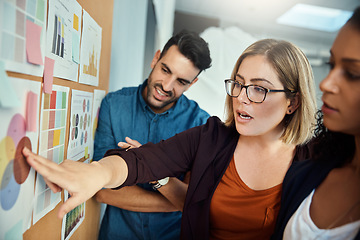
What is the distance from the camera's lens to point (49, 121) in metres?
0.71

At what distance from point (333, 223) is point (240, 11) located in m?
4.07

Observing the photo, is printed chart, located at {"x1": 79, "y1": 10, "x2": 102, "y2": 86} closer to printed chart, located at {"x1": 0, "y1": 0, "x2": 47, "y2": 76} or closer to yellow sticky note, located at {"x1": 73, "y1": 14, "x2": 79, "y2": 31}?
yellow sticky note, located at {"x1": 73, "y1": 14, "x2": 79, "y2": 31}

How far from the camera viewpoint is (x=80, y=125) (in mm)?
987

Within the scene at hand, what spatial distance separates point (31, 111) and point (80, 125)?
38 centimetres

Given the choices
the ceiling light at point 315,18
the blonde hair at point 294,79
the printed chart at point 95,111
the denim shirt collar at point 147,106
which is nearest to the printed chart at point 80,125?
the printed chart at point 95,111

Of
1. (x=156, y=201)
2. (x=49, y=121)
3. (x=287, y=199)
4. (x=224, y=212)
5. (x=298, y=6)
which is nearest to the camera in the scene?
(x=49, y=121)

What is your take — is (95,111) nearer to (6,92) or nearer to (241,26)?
(6,92)

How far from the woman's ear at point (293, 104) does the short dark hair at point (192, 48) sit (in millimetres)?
556

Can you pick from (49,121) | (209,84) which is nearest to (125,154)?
(49,121)

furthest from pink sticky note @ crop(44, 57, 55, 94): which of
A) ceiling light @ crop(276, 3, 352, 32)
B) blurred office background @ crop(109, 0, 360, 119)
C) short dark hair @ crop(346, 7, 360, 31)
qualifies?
ceiling light @ crop(276, 3, 352, 32)

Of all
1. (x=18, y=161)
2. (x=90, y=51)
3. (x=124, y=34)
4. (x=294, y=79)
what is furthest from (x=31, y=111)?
(x=124, y=34)

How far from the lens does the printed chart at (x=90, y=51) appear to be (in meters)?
0.94

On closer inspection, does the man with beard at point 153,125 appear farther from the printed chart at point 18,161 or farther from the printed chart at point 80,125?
the printed chart at point 18,161

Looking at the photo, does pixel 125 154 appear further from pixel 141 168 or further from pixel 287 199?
pixel 287 199
